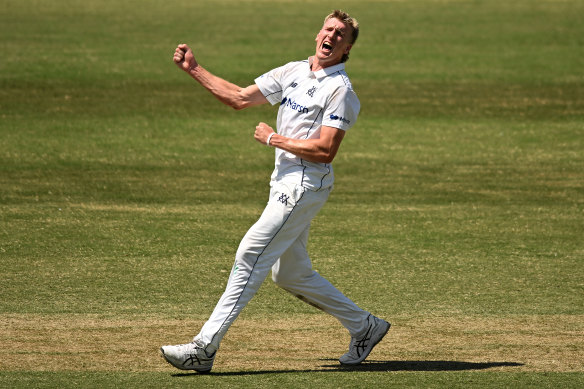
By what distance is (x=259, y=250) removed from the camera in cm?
629

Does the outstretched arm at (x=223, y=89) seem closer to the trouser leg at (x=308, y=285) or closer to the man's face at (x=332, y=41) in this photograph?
the man's face at (x=332, y=41)

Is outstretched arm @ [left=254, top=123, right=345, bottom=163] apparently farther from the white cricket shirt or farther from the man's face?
the man's face

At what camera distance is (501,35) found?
82.5 ft

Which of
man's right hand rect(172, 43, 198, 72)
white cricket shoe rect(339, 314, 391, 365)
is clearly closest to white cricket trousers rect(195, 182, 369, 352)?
white cricket shoe rect(339, 314, 391, 365)

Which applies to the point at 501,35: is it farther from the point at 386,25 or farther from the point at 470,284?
the point at 470,284

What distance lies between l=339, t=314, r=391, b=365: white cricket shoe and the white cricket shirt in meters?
1.03

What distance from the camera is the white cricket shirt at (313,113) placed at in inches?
247

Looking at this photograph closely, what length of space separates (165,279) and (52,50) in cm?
1472

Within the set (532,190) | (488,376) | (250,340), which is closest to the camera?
(488,376)

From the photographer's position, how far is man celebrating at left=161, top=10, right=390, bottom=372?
622cm

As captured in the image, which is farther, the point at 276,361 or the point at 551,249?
the point at 551,249

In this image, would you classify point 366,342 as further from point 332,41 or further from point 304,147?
point 332,41

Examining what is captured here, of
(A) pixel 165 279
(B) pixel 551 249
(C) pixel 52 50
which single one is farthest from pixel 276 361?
(C) pixel 52 50

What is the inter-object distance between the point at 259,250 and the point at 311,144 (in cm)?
76
